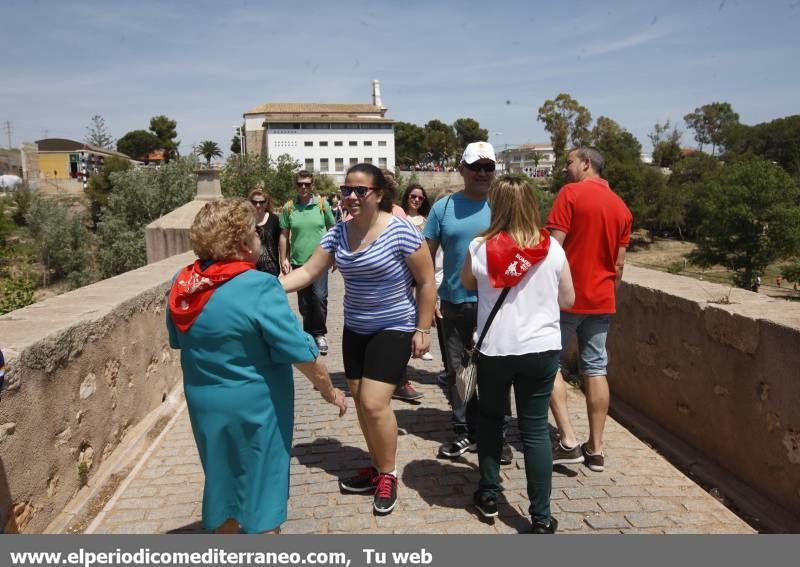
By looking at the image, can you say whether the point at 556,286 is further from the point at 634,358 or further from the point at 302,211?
the point at 302,211

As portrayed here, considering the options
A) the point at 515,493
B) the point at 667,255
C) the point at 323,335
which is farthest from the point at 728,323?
the point at 667,255

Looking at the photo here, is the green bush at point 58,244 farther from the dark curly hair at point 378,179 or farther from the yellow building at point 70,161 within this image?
the dark curly hair at point 378,179

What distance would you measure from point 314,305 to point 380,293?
142 inches

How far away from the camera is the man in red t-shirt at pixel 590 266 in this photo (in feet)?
12.3

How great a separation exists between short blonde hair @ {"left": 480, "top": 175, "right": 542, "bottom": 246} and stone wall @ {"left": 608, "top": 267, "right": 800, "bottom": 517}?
4.64 ft

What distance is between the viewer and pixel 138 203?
1324 inches

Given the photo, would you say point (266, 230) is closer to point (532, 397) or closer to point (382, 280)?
point (382, 280)

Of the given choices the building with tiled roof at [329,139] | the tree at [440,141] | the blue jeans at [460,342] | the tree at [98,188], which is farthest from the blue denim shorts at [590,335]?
the tree at [440,141]

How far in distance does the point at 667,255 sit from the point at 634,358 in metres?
64.3

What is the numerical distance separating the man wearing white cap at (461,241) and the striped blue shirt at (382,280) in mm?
685

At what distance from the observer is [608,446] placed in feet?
14.5

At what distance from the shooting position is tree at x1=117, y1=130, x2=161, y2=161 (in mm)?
98075

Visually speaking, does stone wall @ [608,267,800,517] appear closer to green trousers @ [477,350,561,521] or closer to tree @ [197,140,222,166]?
green trousers @ [477,350,561,521]

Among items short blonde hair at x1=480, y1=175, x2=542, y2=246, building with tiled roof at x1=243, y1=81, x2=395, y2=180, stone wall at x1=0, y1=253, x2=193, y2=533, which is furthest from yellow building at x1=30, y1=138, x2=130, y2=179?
short blonde hair at x1=480, y1=175, x2=542, y2=246
